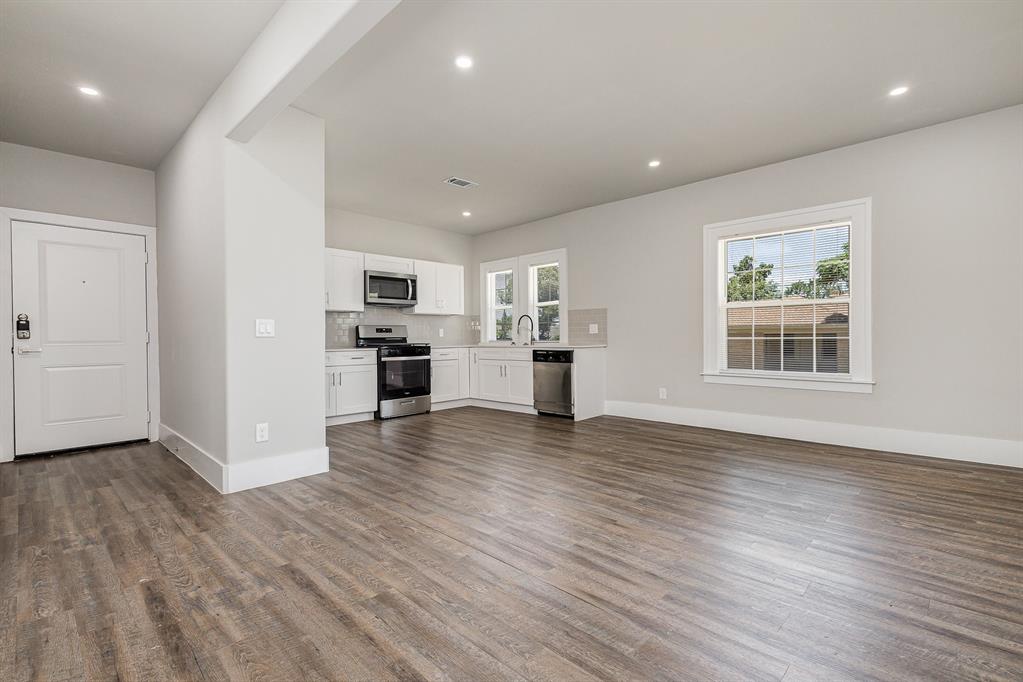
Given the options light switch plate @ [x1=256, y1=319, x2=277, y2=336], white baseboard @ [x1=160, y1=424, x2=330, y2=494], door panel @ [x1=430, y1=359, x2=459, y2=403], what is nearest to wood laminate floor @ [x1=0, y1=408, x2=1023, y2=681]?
white baseboard @ [x1=160, y1=424, x2=330, y2=494]

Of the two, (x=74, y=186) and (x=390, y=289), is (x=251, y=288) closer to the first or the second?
(x=74, y=186)

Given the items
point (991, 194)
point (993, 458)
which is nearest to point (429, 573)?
point (993, 458)

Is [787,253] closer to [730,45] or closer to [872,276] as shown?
[872,276]

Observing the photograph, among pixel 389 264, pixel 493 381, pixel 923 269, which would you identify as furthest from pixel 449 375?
pixel 923 269

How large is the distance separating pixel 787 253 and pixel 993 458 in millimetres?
2238

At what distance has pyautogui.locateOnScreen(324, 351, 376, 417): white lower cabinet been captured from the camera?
5.23 m

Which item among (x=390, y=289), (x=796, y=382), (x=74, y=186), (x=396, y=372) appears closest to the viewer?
(x=74, y=186)

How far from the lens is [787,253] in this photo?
4.56 m

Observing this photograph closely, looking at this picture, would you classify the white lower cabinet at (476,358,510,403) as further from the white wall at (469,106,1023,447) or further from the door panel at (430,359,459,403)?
the white wall at (469,106,1023,447)

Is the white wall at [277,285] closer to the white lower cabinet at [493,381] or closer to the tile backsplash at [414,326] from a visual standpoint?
the tile backsplash at [414,326]

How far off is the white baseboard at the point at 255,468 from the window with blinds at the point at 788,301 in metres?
4.08

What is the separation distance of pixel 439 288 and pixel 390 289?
0.90 m

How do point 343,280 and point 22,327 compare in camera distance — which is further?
point 343,280

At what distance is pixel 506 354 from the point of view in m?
6.32
